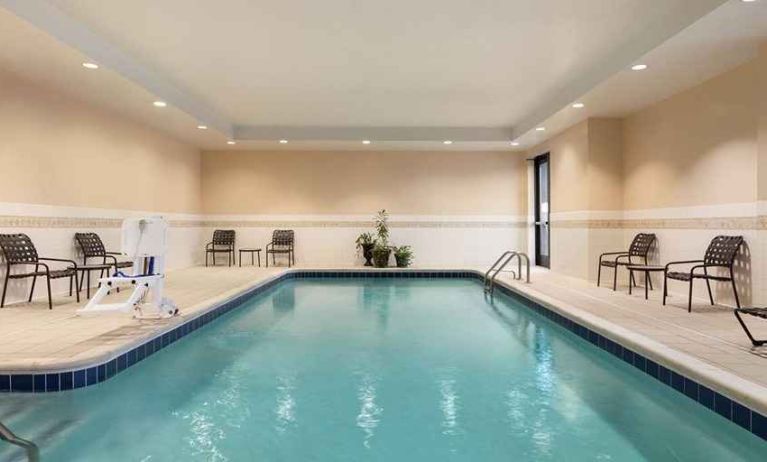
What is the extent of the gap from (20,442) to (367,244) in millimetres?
8174

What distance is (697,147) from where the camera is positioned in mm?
5660

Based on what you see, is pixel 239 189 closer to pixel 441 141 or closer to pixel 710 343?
pixel 441 141

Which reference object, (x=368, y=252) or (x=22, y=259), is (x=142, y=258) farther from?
(x=368, y=252)

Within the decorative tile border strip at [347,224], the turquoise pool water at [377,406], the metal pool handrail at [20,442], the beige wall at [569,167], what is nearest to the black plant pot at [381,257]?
the decorative tile border strip at [347,224]

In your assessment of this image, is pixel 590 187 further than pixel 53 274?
Yes

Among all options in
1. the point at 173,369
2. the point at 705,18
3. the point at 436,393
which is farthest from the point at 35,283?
the point at 705,18

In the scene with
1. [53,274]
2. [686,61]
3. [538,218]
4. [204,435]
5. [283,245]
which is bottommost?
[204,435]

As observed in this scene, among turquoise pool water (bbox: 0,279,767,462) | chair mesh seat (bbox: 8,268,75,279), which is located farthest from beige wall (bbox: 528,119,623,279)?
chair mesh seat (bbox: 8,268,75,279)

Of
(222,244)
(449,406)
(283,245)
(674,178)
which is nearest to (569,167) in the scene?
(674,178)

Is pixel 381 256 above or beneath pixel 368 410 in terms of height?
above

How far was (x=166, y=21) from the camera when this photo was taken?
4.52 metres

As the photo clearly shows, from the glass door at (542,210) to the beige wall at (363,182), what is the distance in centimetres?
35

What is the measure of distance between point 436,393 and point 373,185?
7.66 metres

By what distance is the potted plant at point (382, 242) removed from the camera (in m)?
9.80
